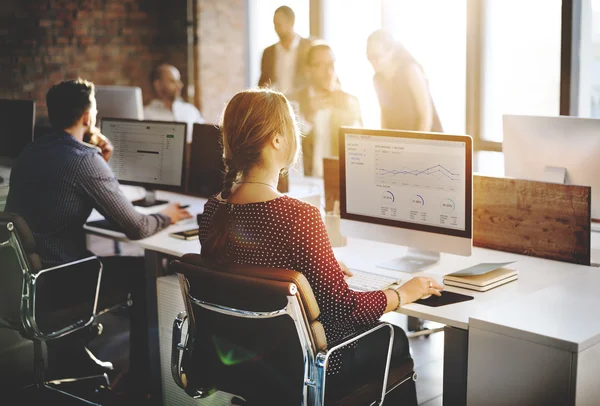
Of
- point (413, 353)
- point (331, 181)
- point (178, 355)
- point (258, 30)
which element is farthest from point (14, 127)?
point (258, 30)

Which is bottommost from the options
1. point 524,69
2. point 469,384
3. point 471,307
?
point 469,384

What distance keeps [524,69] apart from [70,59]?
3.59 m

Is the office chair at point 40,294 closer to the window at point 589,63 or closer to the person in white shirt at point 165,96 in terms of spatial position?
the person in white shirt at point 165,96

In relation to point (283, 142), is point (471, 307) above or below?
below

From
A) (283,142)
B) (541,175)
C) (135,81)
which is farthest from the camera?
(135,81)

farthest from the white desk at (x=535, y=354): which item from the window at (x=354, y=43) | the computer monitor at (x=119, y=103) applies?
the window at (x=354, y=43)

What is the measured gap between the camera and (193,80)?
7047 mm

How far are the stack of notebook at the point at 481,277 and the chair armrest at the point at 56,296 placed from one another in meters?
1.45

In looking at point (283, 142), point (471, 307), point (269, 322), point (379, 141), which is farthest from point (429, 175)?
point (269, 322)

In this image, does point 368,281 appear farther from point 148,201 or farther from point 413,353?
point 148,201

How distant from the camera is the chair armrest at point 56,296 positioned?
2973mm

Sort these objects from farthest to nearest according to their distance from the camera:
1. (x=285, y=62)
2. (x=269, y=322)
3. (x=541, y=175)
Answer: (x=285, y=62) → (x=541, y=175) → (x=269, y=322)

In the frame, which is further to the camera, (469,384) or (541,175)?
(541,175)

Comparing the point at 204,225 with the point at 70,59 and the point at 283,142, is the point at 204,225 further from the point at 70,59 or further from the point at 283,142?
the point at 70,59
